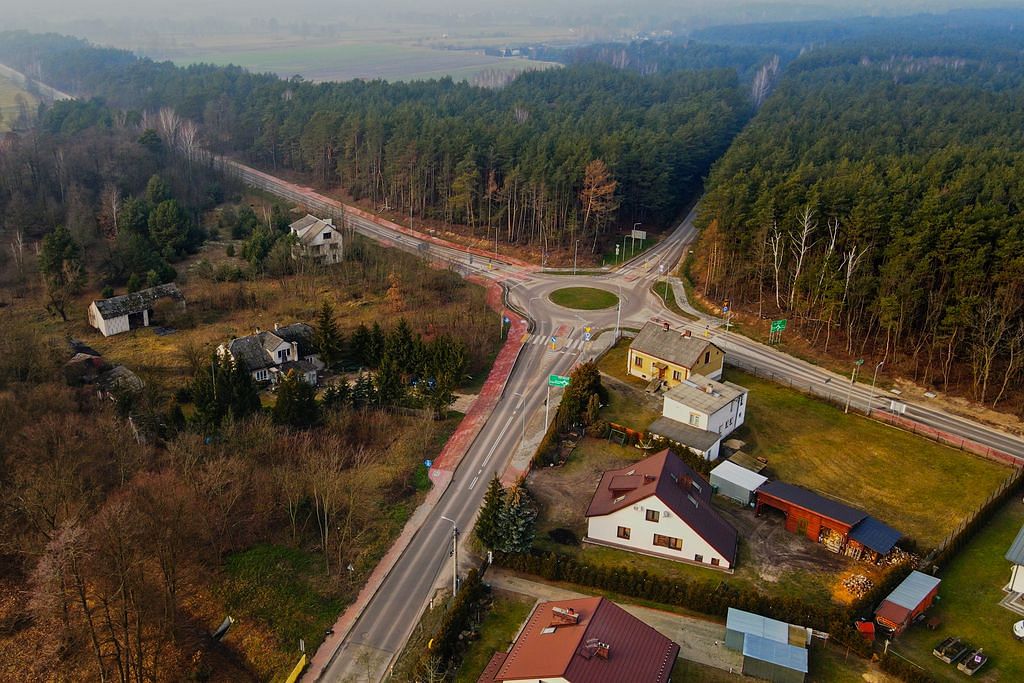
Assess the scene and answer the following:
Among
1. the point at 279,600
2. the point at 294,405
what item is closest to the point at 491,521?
the point at 279,600

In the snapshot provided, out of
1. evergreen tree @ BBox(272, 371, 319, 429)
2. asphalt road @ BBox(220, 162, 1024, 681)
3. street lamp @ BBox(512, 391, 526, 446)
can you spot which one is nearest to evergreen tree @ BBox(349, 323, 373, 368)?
evergreen tree @ BBox(272, 371, 319, 429)

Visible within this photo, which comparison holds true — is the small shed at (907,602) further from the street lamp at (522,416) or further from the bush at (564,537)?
the street lamp at (522,416)

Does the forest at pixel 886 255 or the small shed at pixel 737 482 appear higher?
the forest at pixel 886 255

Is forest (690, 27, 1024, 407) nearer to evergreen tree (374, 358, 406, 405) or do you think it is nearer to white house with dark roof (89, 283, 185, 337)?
evergreen tree (374, 358, 406, 405)

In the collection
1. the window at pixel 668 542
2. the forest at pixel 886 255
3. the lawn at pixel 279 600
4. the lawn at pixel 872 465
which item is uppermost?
the forest at pixel 886 255

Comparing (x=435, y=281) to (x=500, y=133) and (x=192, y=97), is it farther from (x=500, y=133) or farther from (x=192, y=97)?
(x=192, y=97)

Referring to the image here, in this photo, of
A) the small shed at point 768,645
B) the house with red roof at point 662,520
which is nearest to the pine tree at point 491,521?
the house with red roof at point 662,520
